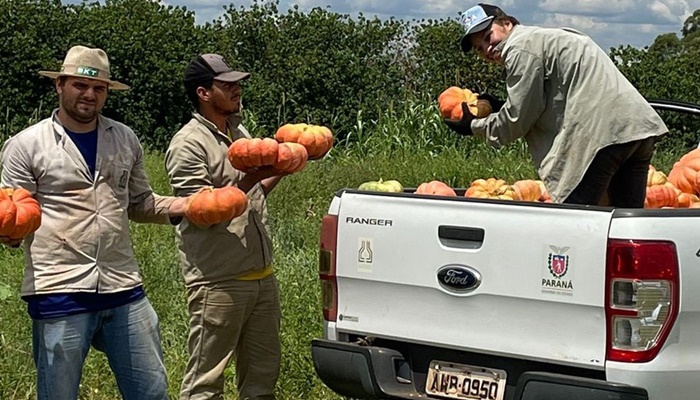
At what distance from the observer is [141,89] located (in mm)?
13875

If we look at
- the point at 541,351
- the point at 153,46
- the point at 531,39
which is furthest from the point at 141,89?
the point at 541,351

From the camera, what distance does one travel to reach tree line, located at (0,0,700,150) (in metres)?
13.5

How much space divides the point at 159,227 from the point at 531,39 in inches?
194

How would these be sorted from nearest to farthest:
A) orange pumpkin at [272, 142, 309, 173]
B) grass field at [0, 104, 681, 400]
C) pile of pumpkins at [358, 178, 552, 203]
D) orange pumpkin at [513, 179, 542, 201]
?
1. orange pumpkin at [272, 142, 309, 173]
2. pile of pumpkins at [358, 178, 552, 203]
3. orange pumpkin at [513, 179, 542, 201]
4. grass field at [0, 104, 681, 400]

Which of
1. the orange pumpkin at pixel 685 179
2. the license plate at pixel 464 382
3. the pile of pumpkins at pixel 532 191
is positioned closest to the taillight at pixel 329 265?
the pile of pumpkins at pixel 532 191

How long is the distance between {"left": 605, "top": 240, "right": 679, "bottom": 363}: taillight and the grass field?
2575 mm

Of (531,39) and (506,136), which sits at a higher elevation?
(531,39)

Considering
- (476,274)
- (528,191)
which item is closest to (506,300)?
(476,274)

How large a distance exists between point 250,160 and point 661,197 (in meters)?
2.26

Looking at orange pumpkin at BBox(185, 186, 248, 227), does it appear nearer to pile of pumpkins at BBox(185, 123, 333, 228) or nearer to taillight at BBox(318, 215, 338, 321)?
pile of pumpkins at BBox(185, 123, 333, 228)

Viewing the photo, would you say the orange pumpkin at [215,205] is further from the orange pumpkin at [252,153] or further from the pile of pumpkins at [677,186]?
the pile of pumpkins at [677,186]

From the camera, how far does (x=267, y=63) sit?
46.9 feet

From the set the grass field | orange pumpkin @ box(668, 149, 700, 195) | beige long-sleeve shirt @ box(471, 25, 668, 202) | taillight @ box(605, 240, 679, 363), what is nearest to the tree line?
the grass field

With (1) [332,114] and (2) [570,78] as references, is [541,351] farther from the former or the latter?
(1) [332,114]
